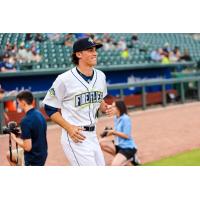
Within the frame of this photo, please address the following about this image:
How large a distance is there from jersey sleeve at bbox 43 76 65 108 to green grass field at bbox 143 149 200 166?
1.33 m

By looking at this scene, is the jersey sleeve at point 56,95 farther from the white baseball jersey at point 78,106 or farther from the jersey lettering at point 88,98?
the jersey lettering at point 88,98

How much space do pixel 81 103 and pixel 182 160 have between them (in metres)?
1.37

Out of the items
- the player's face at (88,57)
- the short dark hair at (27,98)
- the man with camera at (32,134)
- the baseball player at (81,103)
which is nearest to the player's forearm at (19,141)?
the man with camera at (32,134)

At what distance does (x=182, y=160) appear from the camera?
459 cm

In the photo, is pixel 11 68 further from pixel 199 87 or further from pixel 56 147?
pixel 199 87

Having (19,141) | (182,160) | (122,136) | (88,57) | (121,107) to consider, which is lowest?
(182,160)

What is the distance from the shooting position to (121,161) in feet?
14.9

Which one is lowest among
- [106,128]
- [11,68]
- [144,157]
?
[144,157]

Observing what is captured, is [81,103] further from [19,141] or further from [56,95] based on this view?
[19,141]

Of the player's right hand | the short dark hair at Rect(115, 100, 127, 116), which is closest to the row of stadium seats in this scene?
the short dark hair at Rect(115, 100, 127, 116)

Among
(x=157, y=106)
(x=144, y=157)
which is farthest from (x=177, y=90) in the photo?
(x=144, y=157)

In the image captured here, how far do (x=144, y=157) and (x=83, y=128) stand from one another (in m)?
1.44

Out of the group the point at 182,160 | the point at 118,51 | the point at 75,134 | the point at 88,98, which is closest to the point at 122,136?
the point at 182,160

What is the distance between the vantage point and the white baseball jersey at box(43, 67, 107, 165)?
3541 millimetres
